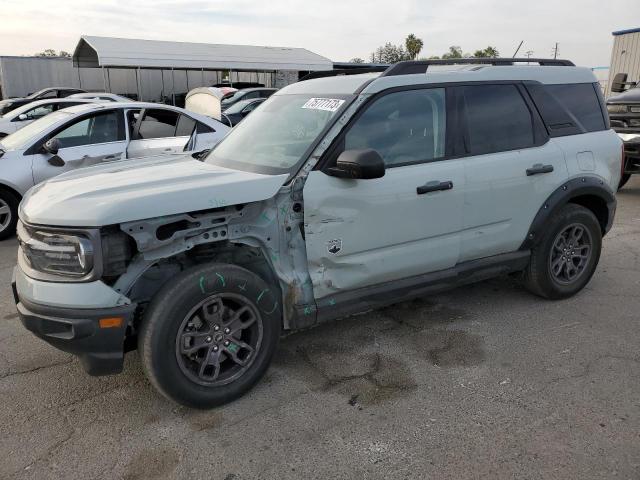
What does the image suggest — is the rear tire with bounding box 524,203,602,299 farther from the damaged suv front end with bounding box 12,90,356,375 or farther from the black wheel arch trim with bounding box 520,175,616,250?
the damaged suv front end with bounding box 12,90,356,375

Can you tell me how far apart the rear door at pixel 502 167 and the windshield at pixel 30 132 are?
5490 millimetres

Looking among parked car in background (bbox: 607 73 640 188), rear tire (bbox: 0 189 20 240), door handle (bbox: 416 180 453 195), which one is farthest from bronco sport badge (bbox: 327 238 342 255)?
parked car in background (bbox: 607 73 640 188)

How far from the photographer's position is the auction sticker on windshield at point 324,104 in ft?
11.3

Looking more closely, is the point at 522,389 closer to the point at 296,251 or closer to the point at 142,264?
the point at 296,251

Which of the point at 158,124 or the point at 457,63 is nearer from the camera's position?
the point at 457,63

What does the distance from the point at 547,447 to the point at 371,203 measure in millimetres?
1638

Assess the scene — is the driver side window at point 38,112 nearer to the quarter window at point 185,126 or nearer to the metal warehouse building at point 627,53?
the quarter window at point 185,126

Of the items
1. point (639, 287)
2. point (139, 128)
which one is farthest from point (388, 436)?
point (139, 128)

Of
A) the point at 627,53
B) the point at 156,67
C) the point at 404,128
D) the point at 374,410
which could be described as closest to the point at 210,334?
the point at 374,410

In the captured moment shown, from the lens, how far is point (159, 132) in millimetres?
7484

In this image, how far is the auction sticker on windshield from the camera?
3453 millimetres

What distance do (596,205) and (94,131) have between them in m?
5.96

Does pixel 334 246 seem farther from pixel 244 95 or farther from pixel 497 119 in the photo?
pixel 244 95

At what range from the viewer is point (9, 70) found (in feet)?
101
